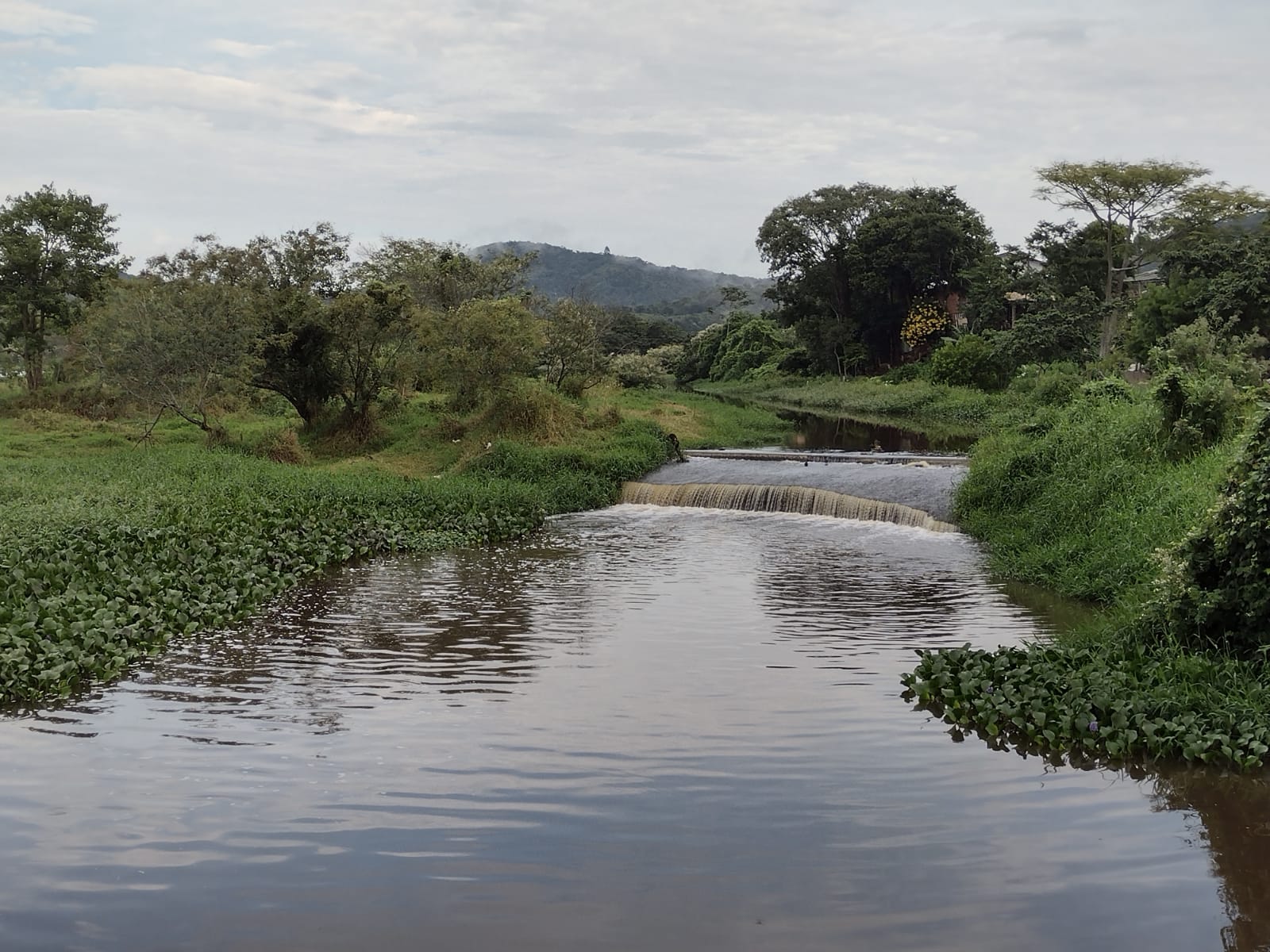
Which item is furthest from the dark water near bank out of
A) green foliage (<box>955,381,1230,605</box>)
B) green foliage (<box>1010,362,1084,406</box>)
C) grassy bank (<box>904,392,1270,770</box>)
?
grassy bank (<box>904,392,1270,770</box>)

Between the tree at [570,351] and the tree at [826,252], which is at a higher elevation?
the tree at [826,252]

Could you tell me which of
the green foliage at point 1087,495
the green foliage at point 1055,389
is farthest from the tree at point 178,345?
the green foliage at point 1055,389

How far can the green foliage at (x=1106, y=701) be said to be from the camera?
7355 mm

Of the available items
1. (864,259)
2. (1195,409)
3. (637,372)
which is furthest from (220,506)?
(864,259)

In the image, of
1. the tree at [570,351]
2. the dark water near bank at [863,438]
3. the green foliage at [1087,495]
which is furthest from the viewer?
the tree at [570,351]

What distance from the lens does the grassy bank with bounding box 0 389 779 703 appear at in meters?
10.2

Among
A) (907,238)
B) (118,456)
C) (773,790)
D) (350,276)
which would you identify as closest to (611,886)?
(773,790)

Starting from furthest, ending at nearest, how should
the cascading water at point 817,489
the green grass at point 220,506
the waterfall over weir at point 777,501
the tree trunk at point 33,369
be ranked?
the tree trunk at point 33,369, the cascading water at point 817,489, the waterfall over weir at point 777,501, the green grass at point 220,506

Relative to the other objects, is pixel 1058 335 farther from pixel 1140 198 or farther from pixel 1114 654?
pixel 1114 654

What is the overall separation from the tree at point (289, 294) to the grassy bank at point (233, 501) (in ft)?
3.68

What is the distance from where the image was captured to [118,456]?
2111 cm

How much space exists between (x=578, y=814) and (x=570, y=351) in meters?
23.0

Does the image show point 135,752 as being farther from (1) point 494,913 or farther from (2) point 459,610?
(2) point 459,610

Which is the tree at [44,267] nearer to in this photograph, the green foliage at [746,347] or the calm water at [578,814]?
the calm water at [578,814]
